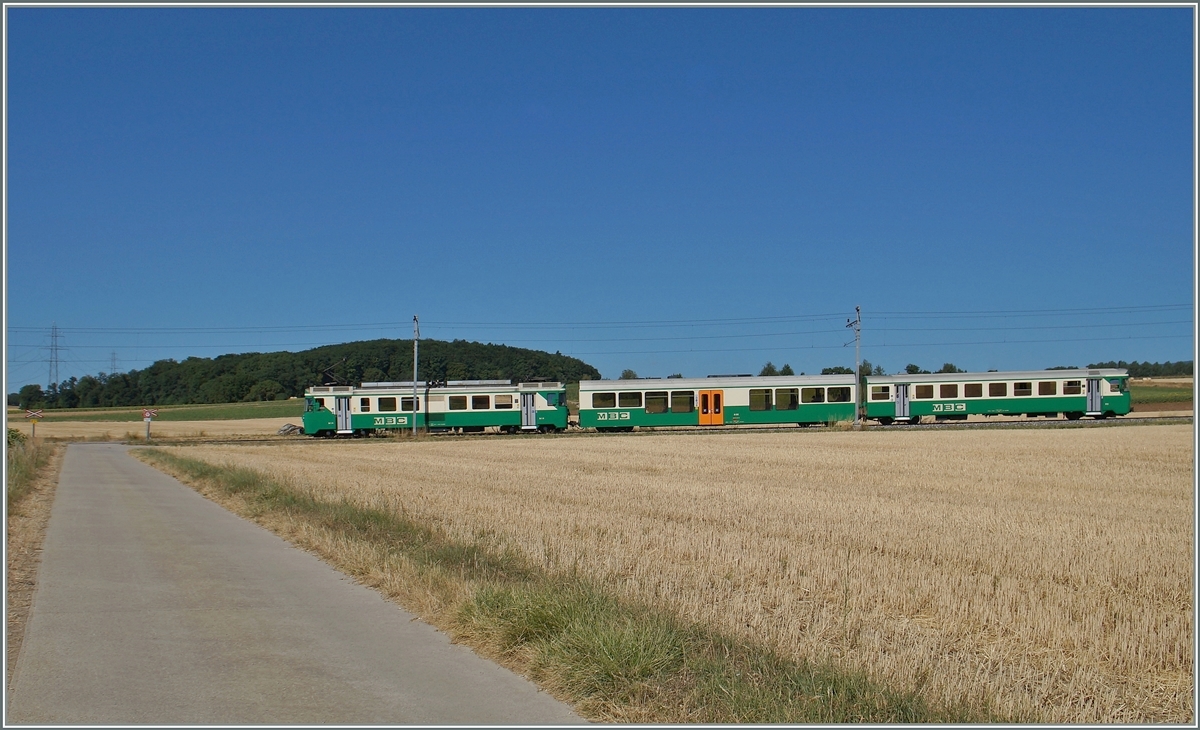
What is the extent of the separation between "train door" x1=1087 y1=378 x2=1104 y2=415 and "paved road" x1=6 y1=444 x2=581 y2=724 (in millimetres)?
52855

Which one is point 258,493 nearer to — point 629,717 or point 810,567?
point 810,567

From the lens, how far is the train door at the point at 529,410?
57344 mm

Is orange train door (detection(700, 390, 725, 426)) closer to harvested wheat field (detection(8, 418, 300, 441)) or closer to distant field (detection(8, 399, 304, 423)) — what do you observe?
harvested wheat field (detection(8, 418, 300, 441))

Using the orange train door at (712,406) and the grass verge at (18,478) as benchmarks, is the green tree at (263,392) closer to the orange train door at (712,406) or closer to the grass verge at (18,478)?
the orange train door at (712,406)

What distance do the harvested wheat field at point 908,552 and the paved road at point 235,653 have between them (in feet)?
7.17

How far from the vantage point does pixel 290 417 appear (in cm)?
9388

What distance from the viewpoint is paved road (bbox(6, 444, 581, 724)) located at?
20.0ft

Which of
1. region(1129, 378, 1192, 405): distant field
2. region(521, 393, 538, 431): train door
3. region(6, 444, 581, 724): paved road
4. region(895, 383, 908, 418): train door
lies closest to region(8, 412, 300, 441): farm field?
region(521, 393, 538, 431): train door

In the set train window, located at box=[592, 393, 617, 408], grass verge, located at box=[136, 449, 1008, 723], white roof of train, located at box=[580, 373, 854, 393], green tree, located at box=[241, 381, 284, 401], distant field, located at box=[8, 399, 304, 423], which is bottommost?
grass verge, located at box=[136, 449, 1008, 723]

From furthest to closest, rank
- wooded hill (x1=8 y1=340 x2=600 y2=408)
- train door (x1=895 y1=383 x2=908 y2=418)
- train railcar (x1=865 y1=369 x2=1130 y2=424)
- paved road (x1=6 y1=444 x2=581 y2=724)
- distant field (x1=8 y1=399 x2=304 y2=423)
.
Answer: wooded hill (x1=8 y1=340 x2=600 y2=408) < distant field (x1=8 y1=399 x2=304 y2=423) < train door (x1=895 y1=383 x2=908 y2=418) < train railcar (x1=865 y1=369 x2=1130 y2=424) < paved road (x1=6 y1=444 x2=581 y2=724)

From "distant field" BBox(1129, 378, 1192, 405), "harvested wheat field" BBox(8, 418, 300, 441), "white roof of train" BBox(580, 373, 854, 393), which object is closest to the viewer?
"white roof of train" BBox(580, 373, 854, 393)

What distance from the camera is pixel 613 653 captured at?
668cm

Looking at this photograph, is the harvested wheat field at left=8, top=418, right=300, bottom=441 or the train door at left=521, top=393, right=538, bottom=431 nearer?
the train door at left=521, top=393, right=538, bottom=431

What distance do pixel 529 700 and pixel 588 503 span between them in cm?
1158
